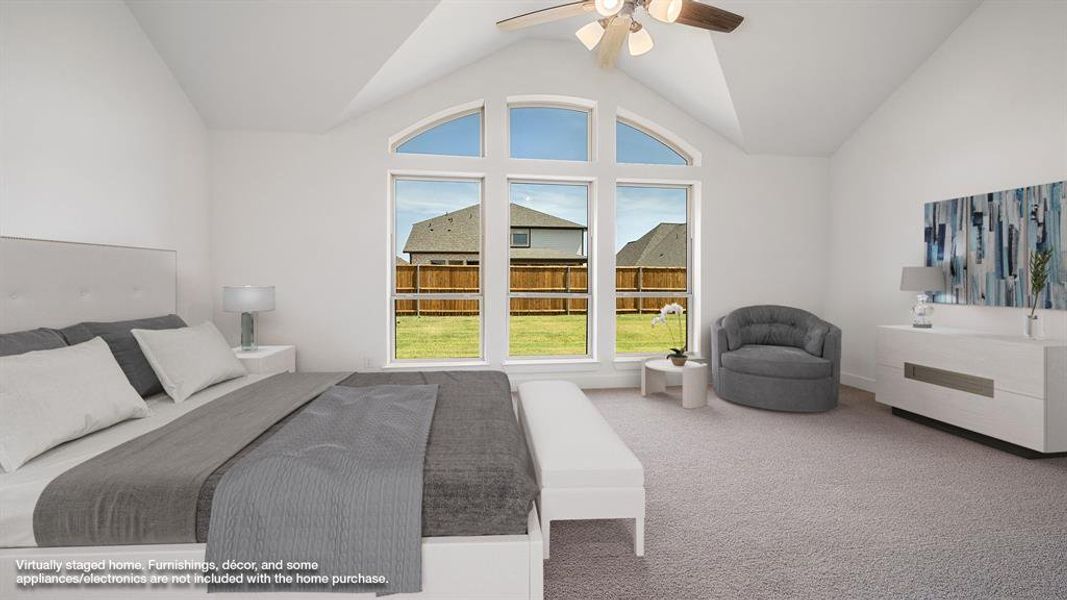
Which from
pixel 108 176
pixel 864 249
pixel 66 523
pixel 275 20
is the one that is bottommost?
pixel 66 523

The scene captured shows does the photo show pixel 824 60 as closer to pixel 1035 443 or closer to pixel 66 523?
pixel 1035 443

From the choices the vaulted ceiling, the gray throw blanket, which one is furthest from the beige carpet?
the vaulted ceiling

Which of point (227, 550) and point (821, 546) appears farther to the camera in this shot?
point (821, 546)

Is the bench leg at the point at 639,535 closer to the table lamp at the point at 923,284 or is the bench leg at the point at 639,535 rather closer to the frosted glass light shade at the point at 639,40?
the frosted glass light shade at the point at 639,40

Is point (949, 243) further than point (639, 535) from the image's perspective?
Yes

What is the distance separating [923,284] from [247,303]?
5385mm

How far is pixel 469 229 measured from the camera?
484 centimetres

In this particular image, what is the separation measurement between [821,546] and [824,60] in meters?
3.95

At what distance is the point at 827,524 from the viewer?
2.15 m

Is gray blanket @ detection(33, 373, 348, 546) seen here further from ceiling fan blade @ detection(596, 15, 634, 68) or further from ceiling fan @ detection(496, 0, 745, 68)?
ceiling fan blade @ detection(596, 15, 634, 68)

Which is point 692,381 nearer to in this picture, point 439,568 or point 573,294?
point 573,294

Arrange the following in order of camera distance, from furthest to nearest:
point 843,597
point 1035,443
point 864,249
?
point 864,249, point 1035,443, point 843,597

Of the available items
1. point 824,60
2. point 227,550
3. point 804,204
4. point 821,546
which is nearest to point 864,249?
point 804,204

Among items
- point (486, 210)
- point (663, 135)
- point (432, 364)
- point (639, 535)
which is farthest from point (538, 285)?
point (639, 535)
